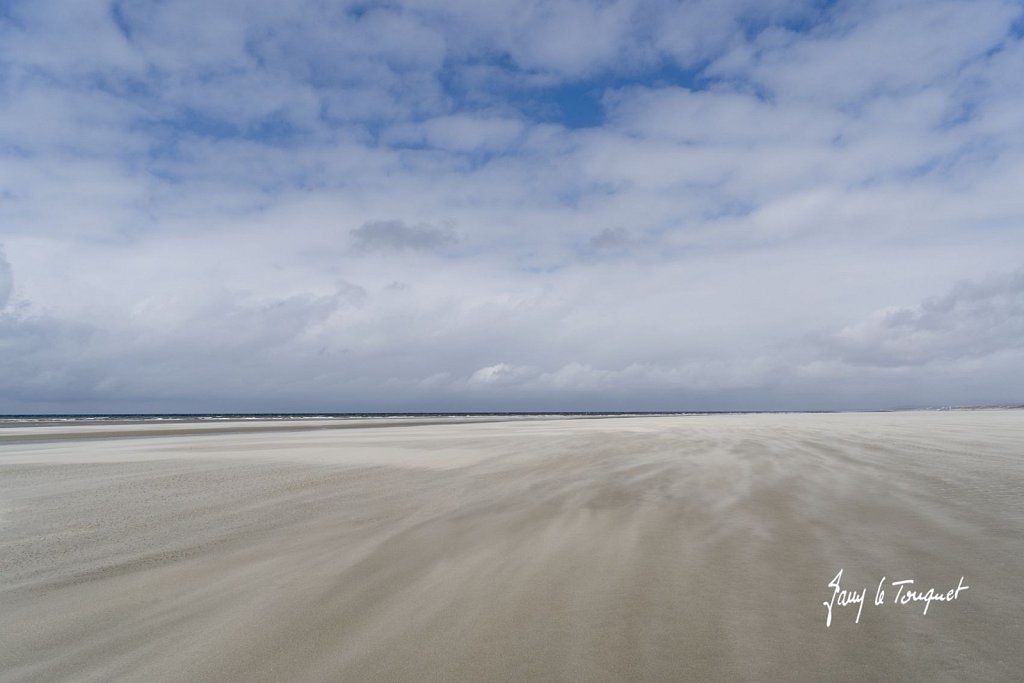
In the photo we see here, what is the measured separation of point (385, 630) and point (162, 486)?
9.14 m

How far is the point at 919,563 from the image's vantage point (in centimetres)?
509

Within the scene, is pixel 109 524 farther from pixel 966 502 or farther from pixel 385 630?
pixel 966 502

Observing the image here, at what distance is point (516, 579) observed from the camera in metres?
4.99

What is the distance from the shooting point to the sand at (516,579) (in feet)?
11.3

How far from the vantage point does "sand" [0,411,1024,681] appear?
3439 mm
